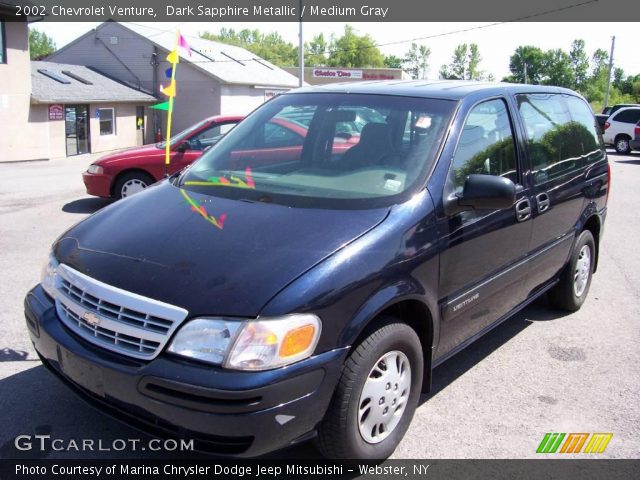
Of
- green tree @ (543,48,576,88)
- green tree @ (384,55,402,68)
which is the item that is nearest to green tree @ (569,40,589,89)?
green tree @ (543,48,576,88)

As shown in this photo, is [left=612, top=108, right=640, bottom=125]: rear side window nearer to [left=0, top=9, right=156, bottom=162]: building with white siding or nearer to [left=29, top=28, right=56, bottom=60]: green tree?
[left=0, top=9, right=156, bottom=162]: building with white siding

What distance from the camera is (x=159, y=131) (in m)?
31.4

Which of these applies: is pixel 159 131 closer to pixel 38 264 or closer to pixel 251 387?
pixel 38 264

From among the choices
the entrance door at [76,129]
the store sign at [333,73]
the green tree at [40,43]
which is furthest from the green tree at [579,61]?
the entrance door at [76,129]

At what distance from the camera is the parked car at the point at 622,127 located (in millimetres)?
25156

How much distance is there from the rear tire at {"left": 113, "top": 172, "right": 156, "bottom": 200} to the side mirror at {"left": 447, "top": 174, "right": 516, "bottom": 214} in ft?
23.6

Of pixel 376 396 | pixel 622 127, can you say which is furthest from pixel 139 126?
pixel 376 396

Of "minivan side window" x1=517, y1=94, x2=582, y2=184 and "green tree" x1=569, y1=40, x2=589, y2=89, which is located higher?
"green tree" x1=569, y1=40, x2=589, y2=89

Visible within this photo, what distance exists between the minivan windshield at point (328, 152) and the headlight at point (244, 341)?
2.96 ft

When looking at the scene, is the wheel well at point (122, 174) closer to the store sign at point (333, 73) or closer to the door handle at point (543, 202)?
the door handle at point (543, 202)

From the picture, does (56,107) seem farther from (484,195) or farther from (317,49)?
(317,49)

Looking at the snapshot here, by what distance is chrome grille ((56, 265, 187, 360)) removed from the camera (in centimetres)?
259

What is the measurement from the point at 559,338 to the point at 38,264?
Result: 16.9 ft

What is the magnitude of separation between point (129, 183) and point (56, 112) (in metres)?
15.4
